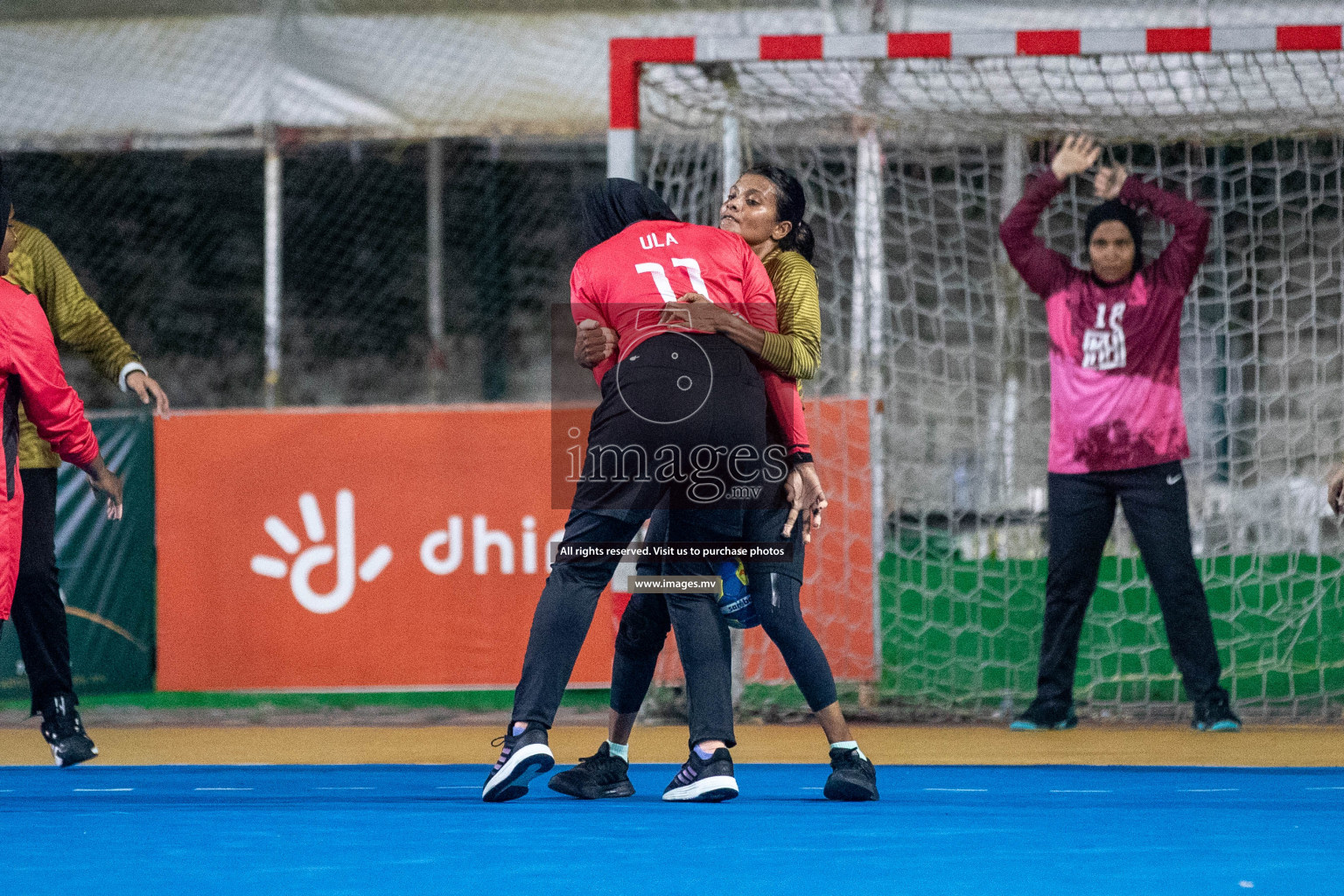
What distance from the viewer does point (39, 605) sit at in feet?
15.9

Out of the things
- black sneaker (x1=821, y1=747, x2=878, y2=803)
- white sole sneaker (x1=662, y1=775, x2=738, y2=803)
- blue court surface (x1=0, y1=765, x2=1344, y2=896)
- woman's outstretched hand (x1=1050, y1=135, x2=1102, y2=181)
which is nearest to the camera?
blue court surface (x1=0, y1=765, x2=1344, y2=896)

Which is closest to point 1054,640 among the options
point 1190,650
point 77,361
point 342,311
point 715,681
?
point 1190,650

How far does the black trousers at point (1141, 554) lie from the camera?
18.4 feet

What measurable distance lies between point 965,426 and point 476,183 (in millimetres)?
4482

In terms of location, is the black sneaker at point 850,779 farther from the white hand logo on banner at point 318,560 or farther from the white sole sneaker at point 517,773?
the white hand logo on banner at point 318,560

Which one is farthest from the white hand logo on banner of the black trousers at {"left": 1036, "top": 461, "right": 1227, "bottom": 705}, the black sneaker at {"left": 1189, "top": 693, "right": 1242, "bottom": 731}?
the black sneaker at {"left": 1189, "top": 693, "right": 1242, "bottom": 731}

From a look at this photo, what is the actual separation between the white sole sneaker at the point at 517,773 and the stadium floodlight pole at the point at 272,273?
3.66 metres

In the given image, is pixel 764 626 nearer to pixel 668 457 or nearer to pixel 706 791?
pixel 706 791

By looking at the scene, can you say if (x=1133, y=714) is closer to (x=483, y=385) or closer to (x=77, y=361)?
(x=483, y=385)

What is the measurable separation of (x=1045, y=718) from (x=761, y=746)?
3.96 ft

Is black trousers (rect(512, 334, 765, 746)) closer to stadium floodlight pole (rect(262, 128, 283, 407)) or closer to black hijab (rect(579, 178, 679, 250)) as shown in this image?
black hijab (rect(579, 178, 679, 250))

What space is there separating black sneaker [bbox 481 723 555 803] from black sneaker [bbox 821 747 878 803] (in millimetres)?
777

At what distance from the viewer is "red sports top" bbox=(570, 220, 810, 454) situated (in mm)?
3811

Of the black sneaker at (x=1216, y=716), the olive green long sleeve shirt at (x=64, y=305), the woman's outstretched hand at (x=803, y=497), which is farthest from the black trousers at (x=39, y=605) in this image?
the black sneaker at (x=1216, y=716)
